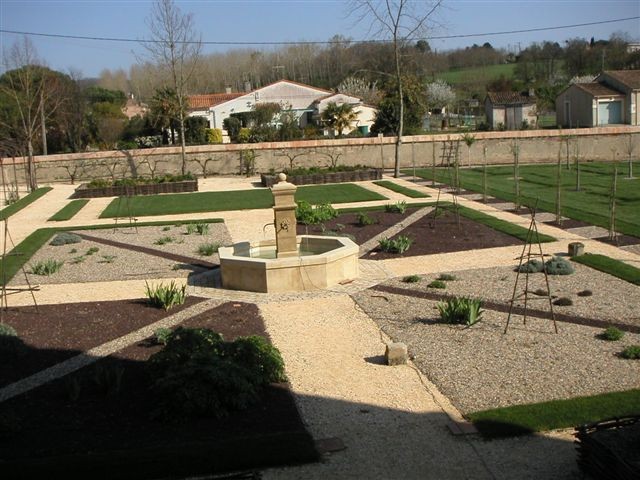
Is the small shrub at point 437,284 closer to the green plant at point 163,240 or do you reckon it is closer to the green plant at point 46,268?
the green plant at point 163,240

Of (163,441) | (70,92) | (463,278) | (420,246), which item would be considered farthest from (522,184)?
(70,92)

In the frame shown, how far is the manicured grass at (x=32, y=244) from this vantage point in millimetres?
17011

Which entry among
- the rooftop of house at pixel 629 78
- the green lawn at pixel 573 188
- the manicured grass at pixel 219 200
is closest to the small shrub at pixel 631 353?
the green lawn at pixel 573 188

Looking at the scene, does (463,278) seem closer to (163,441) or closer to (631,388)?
(631,388)

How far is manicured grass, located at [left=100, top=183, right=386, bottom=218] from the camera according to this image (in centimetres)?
2553

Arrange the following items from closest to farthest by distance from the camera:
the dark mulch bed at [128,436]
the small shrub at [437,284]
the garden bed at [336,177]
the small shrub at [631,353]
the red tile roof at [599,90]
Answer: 1. the dark mulch bed at [128,436]
2. the small shrub at [631,353]
3. the small shrub at [437,284]
4. the garden bed at [336,177]
5. the red tile roof at [599,90]

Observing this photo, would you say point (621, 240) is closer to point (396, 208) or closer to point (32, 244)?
point (396, 208)

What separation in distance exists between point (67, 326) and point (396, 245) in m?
7.82

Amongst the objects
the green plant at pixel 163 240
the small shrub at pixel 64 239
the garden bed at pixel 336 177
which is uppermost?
the garden bed at pixel 336 177

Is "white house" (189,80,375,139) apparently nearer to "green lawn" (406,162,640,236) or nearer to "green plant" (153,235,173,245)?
"green lawn" (406,162,640,236)

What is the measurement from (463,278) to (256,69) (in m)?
104

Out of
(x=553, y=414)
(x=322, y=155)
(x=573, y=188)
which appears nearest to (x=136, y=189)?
(x=322, y=155)

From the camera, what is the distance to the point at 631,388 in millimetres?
8672

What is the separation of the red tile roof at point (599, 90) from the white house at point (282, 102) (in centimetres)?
1604
